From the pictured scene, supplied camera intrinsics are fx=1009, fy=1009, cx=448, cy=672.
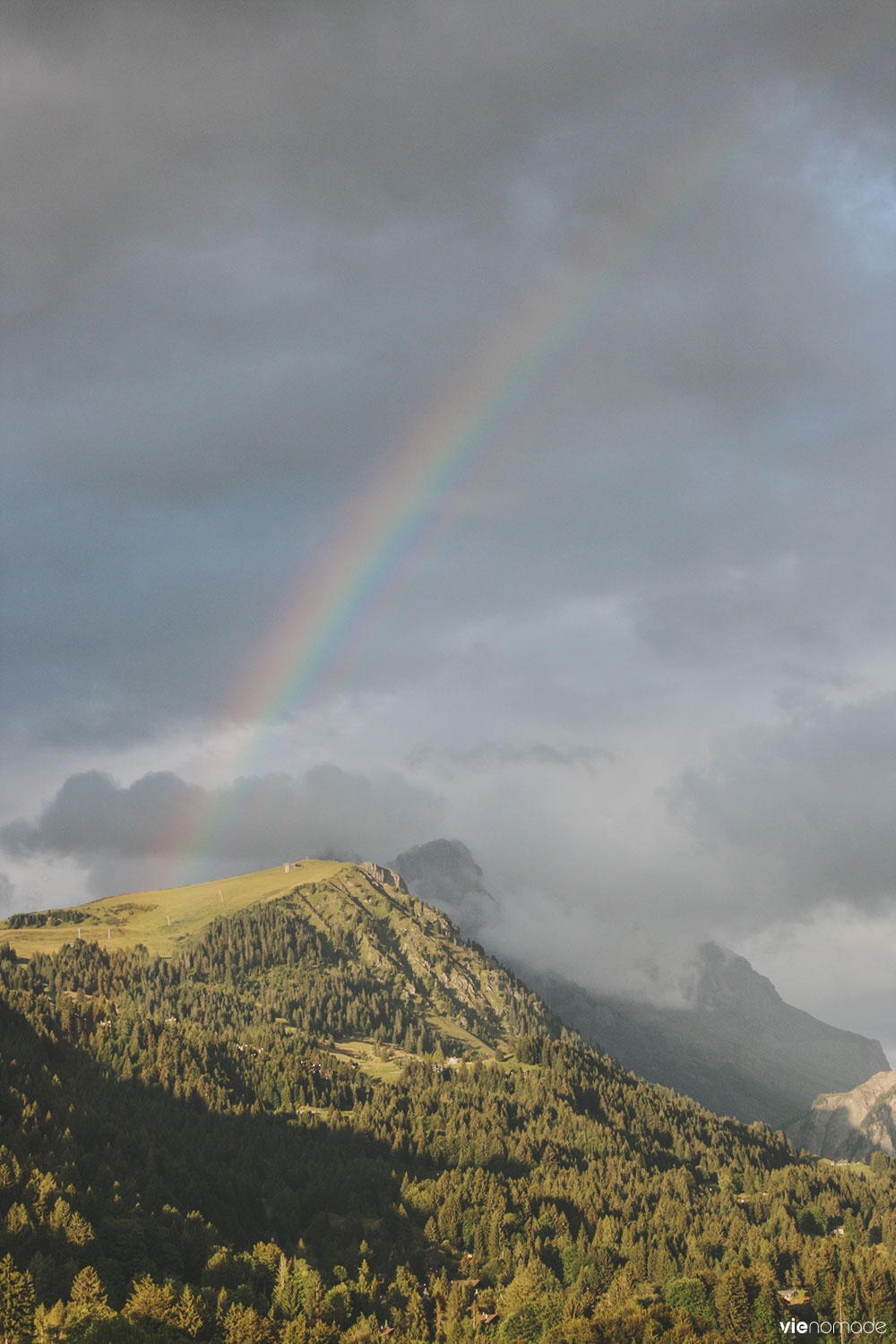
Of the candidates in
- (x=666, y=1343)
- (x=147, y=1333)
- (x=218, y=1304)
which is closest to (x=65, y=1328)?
(x=147, y=1333)

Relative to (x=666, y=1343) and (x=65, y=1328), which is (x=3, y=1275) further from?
(x=666, y=1343)


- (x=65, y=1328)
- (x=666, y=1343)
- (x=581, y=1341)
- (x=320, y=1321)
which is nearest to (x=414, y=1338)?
(x=320, y=1321)

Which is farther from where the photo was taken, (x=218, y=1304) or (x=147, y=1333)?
(x=218, y=1304)

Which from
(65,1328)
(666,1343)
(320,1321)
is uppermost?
(65,1328)

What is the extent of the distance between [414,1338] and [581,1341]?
33.5 metres

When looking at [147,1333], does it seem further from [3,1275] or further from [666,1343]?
[666,1343]

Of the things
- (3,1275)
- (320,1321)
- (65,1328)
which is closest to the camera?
(65,1328)

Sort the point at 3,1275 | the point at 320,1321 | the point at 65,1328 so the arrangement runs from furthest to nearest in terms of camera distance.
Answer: the point at 320,1321
the point at 3,1275
the point at 65,1328

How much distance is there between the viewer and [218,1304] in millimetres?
191375

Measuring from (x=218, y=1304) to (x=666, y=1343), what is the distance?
86.9 meters

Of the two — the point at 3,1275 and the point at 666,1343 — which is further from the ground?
the point at 3,1275

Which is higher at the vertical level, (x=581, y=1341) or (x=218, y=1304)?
(x=218, y=1304)

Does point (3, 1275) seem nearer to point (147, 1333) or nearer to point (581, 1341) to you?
point (147, 1333)

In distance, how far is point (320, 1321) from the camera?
190250mm
